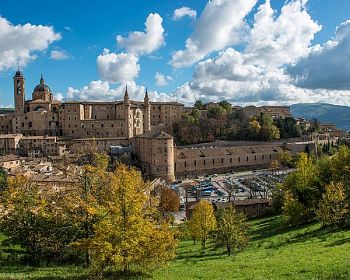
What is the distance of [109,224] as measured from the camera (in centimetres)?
1238

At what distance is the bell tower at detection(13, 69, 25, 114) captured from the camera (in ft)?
272

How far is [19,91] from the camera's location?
274ft

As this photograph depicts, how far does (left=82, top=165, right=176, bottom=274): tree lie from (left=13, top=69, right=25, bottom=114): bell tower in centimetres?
7752

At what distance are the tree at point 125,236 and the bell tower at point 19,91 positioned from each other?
77.5 meters

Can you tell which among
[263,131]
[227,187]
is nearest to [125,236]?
[227,187]

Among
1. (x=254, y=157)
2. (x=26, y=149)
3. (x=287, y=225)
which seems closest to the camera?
(x=287, y=225)

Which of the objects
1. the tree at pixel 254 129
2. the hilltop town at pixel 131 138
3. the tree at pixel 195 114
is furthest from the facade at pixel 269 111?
the tree at pixel 195 114

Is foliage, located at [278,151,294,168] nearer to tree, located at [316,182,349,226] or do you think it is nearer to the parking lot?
the parking lot

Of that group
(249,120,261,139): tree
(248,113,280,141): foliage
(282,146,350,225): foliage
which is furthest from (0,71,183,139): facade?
Result: (282,146,350,225): foliage

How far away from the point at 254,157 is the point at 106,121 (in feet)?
106

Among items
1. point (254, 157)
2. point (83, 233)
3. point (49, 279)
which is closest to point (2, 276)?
point (49, 279)

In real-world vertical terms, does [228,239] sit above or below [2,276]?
below

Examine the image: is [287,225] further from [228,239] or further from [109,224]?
[109,224]

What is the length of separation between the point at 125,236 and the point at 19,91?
264ft
